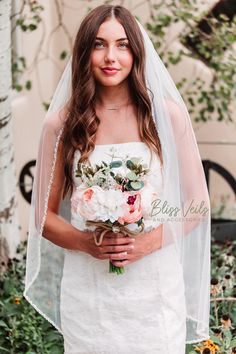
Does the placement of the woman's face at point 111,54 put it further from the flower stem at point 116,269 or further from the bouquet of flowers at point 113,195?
the flower stem at point 116,269

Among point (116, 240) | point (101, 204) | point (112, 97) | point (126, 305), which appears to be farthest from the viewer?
point (112, 97)

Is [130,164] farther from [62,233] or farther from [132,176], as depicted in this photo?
[62,233]

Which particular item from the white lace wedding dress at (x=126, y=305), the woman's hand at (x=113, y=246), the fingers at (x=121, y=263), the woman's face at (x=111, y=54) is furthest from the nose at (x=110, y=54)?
the fingers at (x=121, y=263)

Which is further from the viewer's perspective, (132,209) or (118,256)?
(118,256)

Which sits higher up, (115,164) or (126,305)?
(115,164)

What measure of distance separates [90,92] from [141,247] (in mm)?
590

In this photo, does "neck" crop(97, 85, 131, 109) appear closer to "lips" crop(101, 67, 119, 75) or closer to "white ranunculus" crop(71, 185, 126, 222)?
"lips" crop(101, 67, 119, 75)

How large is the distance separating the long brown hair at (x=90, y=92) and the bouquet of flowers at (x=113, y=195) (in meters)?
0.18

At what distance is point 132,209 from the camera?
9.30 ft

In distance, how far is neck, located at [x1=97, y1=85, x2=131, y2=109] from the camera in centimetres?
313

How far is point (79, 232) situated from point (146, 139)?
0.42 meters

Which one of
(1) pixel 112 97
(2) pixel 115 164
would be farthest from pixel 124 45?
(2) pixel 115 164

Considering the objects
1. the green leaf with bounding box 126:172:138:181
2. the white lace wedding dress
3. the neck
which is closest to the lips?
the neck

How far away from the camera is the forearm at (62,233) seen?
3051mm
